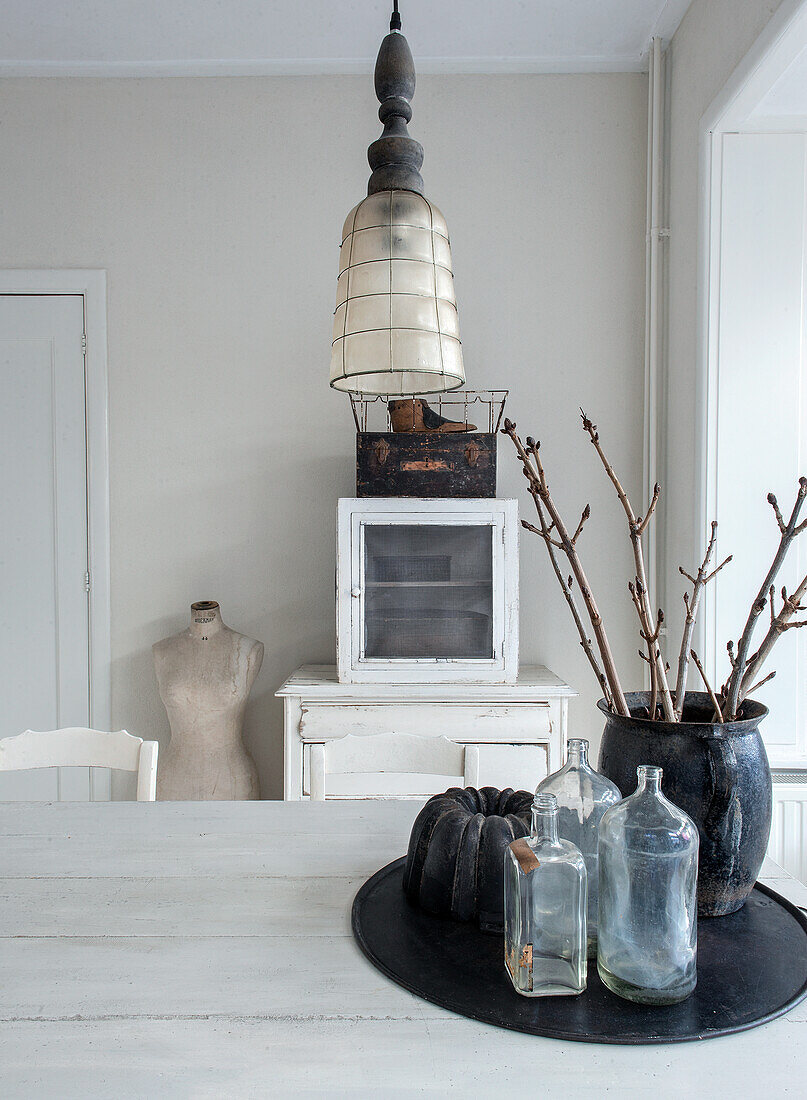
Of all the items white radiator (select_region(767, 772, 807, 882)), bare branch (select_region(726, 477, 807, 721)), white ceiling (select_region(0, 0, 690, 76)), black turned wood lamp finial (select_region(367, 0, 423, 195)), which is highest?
white ceiling (select_region(0, 0, 690, 76))

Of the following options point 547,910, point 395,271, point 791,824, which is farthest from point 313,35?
point 791,824

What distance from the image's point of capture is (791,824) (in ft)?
6.62

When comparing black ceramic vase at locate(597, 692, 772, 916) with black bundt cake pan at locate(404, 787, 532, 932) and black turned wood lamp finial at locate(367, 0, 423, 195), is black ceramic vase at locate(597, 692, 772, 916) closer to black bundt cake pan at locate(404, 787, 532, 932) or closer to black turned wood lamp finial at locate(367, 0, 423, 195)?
black bundt cake pan at locate(404, 787, 532, 932)

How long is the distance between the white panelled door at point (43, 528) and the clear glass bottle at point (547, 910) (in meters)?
2.07

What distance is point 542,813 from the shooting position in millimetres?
758

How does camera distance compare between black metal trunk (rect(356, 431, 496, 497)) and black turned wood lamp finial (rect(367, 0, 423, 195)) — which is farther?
black metal trunk (rect(356, 431, 496, 497))

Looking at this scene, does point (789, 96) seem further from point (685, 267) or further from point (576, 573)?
point (576, 573)

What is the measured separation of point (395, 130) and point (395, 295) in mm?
220

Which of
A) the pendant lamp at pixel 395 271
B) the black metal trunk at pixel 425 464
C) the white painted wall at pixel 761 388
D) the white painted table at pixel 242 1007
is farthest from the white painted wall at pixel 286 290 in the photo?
the pendant lamp at pixel 395 271

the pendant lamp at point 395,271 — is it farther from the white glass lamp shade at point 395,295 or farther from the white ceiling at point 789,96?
the white ceiling at point 789,96

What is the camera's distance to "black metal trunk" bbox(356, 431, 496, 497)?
2152 mm

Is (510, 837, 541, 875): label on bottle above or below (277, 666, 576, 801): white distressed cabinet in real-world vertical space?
above

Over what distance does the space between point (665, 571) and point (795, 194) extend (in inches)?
41.3

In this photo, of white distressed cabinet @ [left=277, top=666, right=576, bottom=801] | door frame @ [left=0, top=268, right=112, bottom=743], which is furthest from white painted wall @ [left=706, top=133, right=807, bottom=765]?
door frame @ [left=0, top=268, right=112, bottom=743]
